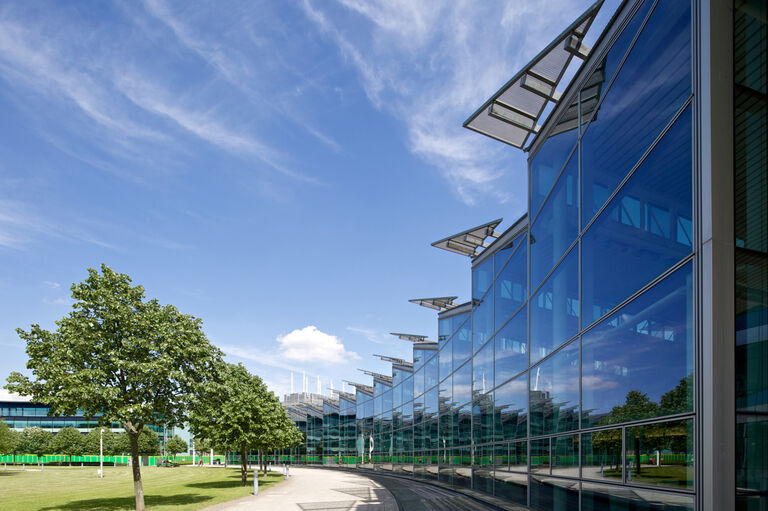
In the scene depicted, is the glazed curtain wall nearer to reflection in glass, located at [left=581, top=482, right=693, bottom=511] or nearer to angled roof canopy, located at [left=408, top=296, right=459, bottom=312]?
reflection in glass, located at [left=581, top=482, right=693, bottom=511]

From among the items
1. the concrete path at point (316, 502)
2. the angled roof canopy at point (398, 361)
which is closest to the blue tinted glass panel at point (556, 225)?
the concrete path at point (316, 502)

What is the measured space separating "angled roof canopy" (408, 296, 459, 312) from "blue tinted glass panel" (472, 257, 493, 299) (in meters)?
6.61

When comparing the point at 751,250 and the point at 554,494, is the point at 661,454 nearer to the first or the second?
the point at 751,250

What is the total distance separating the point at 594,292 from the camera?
11789 mm

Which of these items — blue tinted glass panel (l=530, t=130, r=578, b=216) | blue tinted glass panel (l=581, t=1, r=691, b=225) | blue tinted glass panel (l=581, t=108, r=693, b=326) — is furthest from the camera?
blue tinted glass panel (l=530, t=130, r=578, b=216)

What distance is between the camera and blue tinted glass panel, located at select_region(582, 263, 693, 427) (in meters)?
7.70

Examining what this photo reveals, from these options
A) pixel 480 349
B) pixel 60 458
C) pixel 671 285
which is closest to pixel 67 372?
pixel 480 349

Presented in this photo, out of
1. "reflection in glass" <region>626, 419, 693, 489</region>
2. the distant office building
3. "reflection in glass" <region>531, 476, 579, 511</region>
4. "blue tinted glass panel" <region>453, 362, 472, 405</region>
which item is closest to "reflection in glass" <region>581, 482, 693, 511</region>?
the distant office building

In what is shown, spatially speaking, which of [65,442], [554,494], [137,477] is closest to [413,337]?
[137,477]

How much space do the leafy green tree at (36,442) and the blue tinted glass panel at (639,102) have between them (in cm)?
10352

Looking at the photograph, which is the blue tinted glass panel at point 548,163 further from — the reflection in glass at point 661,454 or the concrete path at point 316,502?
Result: the concrete path at point 316,502

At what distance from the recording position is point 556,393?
49.4 ft

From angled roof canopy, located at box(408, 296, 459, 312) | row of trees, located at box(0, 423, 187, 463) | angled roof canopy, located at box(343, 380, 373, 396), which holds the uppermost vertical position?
angled roof canopy, located at box(408, 296, 459, 312)

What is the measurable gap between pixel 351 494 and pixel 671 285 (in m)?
24.3
